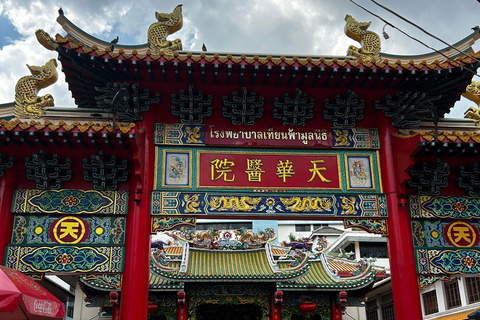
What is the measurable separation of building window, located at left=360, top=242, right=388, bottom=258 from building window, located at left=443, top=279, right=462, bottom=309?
10508 mm

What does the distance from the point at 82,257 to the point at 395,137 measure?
5.50 metres

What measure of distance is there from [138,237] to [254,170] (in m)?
2.18

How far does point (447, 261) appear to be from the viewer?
7.46 meters

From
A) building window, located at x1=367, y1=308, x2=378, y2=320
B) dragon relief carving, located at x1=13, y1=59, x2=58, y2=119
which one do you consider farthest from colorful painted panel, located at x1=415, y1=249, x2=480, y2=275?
building window, located at x1=367, y1=308, x2=378, y2=320

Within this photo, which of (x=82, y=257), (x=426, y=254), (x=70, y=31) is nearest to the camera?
(x=82, y=257)

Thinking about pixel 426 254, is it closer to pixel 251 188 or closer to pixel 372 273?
pixel 251 188

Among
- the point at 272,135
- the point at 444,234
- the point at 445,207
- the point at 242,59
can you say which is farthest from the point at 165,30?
the point at 444,234

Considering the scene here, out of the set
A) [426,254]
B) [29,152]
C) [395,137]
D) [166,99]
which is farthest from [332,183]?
[29,152]

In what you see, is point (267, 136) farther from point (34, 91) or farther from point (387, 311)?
point (387, 311)

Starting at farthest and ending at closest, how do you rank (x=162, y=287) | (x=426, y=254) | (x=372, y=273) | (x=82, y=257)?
(x=372, y=273), (x=162, y=287), (x=426, y=254), (x=82, y=257)

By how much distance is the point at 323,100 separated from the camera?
8023 mm

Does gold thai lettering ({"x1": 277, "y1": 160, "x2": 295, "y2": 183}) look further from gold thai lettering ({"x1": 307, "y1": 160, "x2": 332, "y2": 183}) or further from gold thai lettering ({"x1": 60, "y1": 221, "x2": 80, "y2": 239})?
gold thai lettering ({"x1": 60, "y1": 221, "x2": 80, "y2": 239})

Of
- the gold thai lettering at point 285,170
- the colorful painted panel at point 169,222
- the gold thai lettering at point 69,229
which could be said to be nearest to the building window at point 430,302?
the gold thai lettering at point 285,170

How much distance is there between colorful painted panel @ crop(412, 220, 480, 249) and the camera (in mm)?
7555
